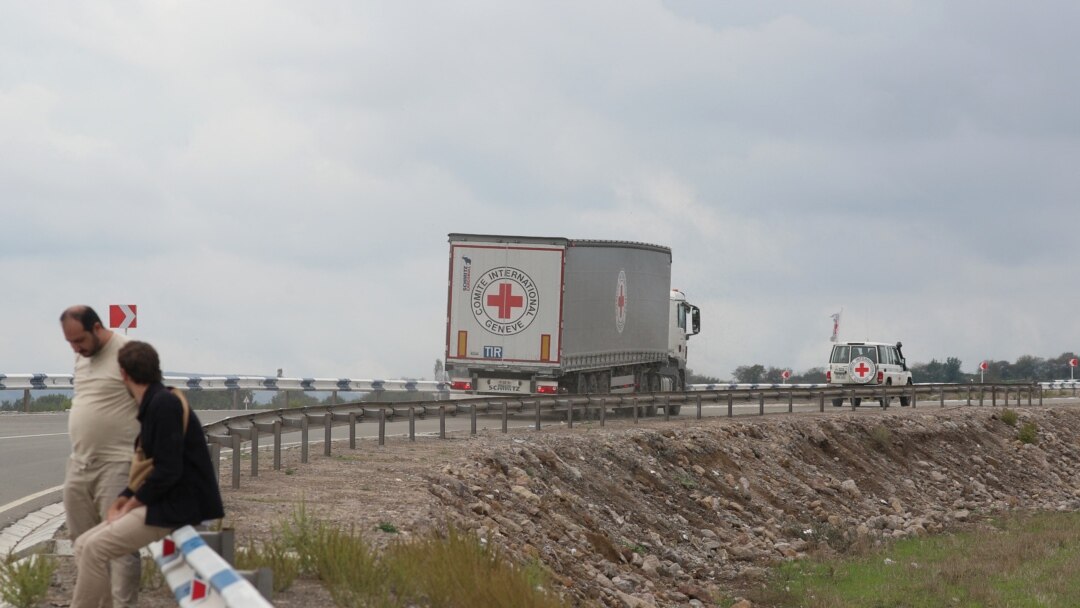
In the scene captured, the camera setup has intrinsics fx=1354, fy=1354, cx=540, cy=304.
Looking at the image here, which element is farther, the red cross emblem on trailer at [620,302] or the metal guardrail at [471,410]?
the red cross emblem on trailer at [620,302]

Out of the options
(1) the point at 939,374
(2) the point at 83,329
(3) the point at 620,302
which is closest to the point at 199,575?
(2) the point at 83,329

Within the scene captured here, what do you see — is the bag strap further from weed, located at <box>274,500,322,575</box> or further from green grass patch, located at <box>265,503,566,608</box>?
weed, located at <box>274,500,322,575</box>

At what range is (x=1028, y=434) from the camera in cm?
3984

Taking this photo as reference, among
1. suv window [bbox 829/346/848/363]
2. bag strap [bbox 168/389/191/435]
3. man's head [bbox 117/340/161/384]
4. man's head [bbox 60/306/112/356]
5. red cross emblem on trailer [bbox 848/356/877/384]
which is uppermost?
suv window [bbox 829/346/848/363]

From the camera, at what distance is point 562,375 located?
102ft

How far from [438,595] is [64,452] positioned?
1307cm

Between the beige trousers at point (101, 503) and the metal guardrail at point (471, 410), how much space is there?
639 centimetres

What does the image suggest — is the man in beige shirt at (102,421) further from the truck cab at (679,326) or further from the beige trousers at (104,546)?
the truck cab at (679,326)

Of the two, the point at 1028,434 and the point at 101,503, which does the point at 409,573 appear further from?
the point at 1028,434

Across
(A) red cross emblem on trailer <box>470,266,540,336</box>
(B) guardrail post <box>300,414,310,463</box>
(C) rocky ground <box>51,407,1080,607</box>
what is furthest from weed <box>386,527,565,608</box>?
Result: (A) red cross emblem on trailer <box>470,266,540,336</box>

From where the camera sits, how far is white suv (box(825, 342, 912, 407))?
42.9 meters

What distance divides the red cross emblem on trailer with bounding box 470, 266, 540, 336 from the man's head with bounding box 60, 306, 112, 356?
2366cm

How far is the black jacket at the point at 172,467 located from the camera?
677cm

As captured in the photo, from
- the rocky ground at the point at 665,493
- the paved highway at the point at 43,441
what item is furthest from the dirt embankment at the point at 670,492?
the paved highway at the point at 43,441
